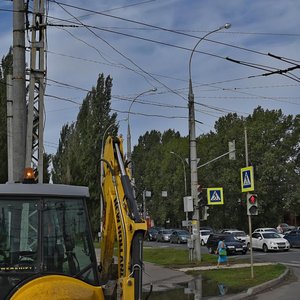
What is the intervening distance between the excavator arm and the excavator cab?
31.3 inches

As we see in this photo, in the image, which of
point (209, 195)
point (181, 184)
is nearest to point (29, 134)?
point (209, 195)

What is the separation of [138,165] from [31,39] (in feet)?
302

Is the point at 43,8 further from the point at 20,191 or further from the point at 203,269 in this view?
the point at 203,269

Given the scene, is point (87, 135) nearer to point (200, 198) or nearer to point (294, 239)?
point (294, 239)

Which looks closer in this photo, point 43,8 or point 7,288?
point 7,288

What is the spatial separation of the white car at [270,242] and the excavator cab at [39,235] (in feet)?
104

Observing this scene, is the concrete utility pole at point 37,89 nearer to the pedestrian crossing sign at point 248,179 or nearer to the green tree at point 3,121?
the pedestrian crossing sign at point 248,179

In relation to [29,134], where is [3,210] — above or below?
below

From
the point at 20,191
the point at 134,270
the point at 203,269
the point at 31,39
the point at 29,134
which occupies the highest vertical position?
the point at 31,39

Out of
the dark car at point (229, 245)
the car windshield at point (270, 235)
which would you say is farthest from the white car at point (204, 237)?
the dark car at point (229, 245)

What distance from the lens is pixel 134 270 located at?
5781 mm

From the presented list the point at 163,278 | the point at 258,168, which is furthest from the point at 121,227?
the point at 258,168

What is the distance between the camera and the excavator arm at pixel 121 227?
574cm

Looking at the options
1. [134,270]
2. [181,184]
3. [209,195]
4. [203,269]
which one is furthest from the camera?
[181,184]
